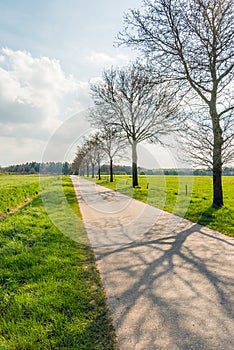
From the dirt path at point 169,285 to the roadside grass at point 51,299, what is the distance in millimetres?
214

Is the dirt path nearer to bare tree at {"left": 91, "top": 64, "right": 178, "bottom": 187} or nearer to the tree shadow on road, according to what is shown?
the tree shadow on road

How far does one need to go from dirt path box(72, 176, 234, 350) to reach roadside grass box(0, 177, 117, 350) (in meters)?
0.21

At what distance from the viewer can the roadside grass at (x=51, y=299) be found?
8.79 ft

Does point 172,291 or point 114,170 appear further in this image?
point 114,170

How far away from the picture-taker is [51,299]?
3.43 meters

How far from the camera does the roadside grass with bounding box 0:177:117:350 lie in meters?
2.68

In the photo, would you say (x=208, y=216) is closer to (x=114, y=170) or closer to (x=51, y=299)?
(x=51, y=299)

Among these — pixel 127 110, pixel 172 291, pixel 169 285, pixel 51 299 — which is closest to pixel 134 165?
pixel 127 110

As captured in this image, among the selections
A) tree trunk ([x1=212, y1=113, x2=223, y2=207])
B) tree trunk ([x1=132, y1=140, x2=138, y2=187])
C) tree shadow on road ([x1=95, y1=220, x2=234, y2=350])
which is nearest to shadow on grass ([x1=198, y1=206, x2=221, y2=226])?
tree trunk ([x1=212, y1=113, x2=223, y2=207])

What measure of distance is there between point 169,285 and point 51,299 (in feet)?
5.91

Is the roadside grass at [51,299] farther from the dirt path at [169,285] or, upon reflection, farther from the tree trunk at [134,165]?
the tree trunk at [134,165]

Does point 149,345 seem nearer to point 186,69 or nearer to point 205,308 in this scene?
point 205,308

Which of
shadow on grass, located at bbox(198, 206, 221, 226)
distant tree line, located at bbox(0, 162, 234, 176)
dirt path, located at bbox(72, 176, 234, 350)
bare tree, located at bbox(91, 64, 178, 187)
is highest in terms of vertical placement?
bare tree, located at bbox(91, 64, 178, 187)

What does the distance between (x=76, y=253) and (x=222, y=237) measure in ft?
12.8
